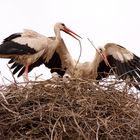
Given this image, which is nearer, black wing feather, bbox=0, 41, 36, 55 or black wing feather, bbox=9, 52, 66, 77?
black wing feather, bbox=0, 41, 36, 55

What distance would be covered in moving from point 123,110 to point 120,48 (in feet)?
7.78

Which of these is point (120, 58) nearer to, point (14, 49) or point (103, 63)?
point (103, 63)

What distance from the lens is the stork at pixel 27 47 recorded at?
8.88 m

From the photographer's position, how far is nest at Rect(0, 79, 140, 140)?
22.8 feet

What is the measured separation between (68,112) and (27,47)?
2132 mm

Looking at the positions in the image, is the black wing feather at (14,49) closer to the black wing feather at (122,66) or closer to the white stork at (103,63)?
the white stork at (103,63)

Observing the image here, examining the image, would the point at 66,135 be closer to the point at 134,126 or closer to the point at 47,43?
the point at 134,126

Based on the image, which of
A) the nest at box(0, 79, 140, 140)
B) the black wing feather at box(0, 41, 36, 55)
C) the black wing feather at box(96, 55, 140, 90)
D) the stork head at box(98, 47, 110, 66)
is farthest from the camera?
the black wing feather at box(96, 55, 140, 90)

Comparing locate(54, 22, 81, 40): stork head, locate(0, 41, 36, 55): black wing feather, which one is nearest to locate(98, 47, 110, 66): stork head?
locate(54, 22, 81, 40): stork head

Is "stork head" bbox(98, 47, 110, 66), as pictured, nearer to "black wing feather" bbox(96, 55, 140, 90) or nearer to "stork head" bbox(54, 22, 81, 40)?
"black wing feather" bbox(96, 55, 140, 90)

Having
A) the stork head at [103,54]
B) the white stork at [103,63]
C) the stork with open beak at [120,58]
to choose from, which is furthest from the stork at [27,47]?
the stork with open beak at [120,58]

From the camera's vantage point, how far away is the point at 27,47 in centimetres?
898

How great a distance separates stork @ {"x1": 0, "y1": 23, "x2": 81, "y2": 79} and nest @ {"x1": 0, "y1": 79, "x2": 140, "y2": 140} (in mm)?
1385

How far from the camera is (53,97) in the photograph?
7316 millimetres
